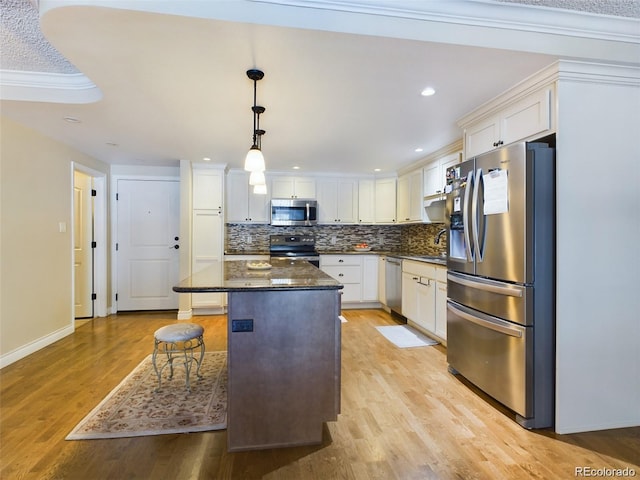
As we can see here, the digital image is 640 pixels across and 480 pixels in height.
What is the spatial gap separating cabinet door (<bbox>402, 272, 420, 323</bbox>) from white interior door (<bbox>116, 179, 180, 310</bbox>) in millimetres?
3385

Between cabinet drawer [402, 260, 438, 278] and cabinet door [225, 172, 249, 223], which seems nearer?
cabinet drawer [402, 260, 438, 278]

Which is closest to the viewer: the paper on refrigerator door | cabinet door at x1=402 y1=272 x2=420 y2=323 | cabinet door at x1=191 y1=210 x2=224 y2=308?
the paper on refrigerator door

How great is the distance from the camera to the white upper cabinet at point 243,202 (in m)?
5.01

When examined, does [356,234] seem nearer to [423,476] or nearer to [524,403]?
[524,403]

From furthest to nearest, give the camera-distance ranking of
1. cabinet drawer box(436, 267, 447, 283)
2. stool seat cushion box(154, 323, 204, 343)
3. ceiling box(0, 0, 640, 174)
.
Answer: cabinet drawer box(436, 267, 447, 283) < stool seat cushion box(154, 323, 204, 343) < ceiling box(0, 0, 640, 174)

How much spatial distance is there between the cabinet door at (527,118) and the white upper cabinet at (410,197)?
2.01 m

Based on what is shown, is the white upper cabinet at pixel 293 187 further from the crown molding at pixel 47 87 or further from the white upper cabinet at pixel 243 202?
the crown molding at pixel 47 87

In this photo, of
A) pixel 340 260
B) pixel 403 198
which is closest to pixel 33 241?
pixel 340 260

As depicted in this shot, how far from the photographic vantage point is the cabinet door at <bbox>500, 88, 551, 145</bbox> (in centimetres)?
197

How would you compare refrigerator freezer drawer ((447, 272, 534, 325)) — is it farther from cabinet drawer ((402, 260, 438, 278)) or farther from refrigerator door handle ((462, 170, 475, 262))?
cabinet drawer ((402, 260, 438, 278))

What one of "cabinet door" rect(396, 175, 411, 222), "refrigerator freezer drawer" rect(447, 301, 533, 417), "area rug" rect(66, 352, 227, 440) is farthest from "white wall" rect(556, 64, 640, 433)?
"cabinet door" rect(396, 175, 411, 222)

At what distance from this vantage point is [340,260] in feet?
16.3

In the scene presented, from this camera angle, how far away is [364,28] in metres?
1.61

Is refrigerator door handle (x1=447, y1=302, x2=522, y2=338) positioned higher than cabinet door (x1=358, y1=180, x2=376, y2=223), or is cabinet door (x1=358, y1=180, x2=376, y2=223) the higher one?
cabinet door (x1=358, y1=180, x2=376, y2=223)
